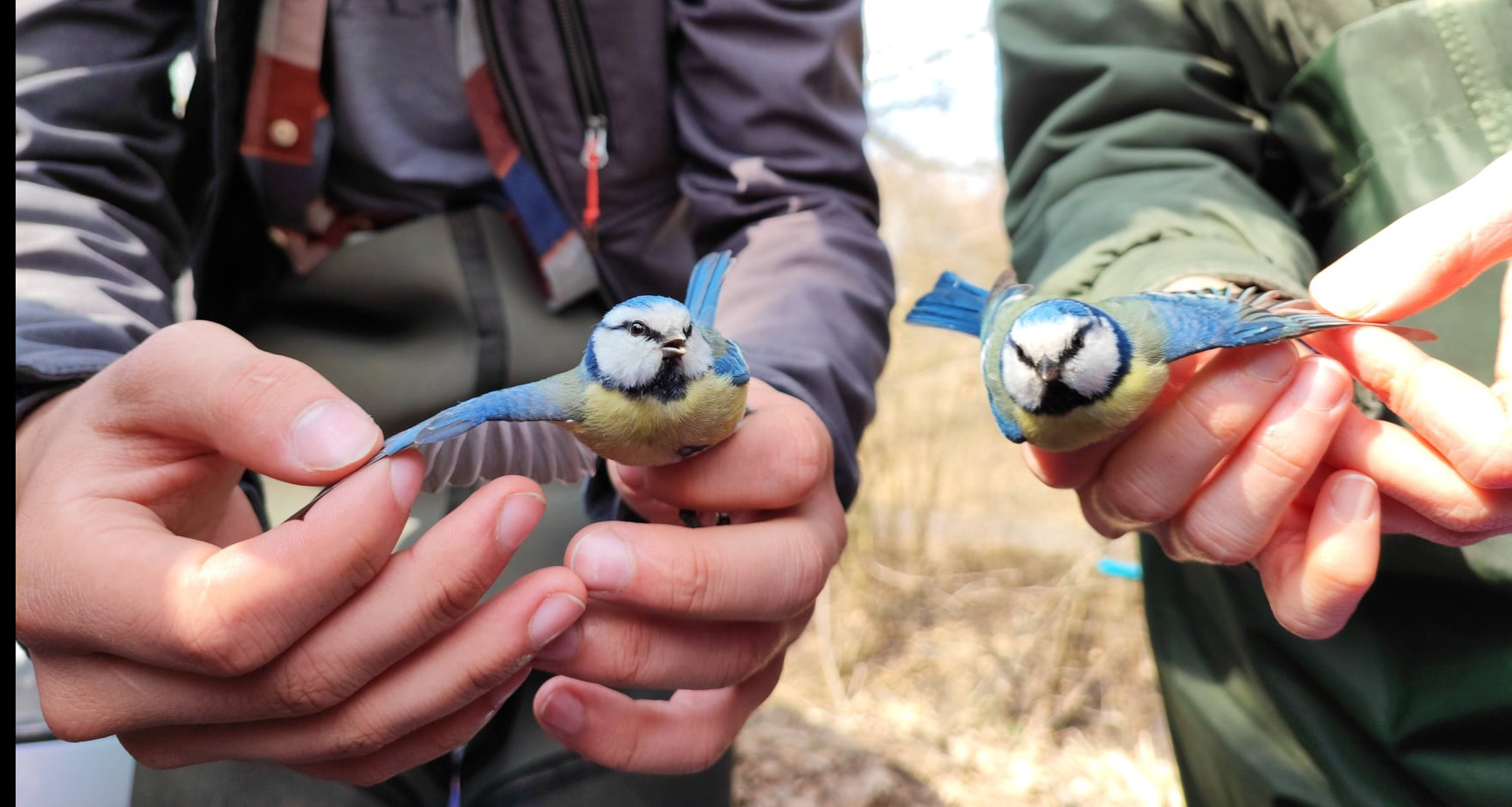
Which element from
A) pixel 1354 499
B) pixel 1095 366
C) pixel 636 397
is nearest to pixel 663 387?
pixel 636 397

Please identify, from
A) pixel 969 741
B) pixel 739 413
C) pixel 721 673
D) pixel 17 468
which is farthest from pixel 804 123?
pixel 969 741

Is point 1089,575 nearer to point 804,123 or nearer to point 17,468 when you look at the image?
point 804,123

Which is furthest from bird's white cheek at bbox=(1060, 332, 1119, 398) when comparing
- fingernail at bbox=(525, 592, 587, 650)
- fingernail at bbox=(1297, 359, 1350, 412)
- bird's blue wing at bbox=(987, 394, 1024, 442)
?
fingernail at bbox=(525, 592, 587, 650)

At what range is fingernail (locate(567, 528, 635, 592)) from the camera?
108 centimetres

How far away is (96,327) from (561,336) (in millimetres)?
738

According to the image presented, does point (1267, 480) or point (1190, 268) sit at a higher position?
point (1190, 268)

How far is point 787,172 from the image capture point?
1802 millimetres

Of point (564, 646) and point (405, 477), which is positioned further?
point (564, 646)

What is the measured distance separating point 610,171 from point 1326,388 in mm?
1249

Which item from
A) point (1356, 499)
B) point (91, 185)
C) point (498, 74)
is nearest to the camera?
point (1356, 499)

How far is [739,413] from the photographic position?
47.3 inches

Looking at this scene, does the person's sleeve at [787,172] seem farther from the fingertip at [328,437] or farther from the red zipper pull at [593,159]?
the fingertip at [328,437]

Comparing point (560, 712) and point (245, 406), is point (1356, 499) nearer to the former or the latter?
point (560, 712)

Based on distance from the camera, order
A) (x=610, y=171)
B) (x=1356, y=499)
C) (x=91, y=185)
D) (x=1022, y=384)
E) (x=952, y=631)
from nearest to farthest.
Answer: (x=1356, y=499)
(x=1022, y=384)
(x=91, y=185)
(x=610, y=171)
(x=952, y=631)
